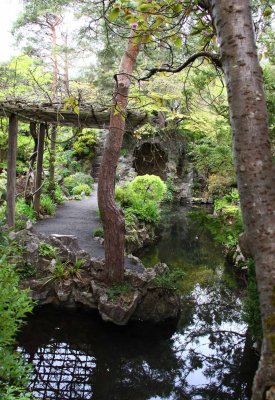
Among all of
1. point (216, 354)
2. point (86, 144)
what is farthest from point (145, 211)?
point (86, 144)

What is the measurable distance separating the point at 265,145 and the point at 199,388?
4546 millimetres

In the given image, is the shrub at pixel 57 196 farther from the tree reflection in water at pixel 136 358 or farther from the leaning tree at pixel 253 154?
the leaning tree at pixel 253 154

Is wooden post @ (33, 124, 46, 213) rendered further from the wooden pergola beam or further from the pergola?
the wooden pergola beam

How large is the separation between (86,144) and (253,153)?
19.3 meters

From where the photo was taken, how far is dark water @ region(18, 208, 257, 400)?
4.57m

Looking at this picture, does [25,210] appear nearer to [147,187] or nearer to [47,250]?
[47,250]

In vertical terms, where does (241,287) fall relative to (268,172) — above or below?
below

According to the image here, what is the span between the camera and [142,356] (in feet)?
17.4

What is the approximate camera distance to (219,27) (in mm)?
1296

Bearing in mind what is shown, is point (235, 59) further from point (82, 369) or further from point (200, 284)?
point (200, 284)

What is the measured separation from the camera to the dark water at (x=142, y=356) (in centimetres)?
457

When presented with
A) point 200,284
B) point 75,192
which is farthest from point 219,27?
point 75,192

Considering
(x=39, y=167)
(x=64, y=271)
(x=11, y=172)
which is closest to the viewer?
(x=64, y=271)

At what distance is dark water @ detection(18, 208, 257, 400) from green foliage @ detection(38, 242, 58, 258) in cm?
104
